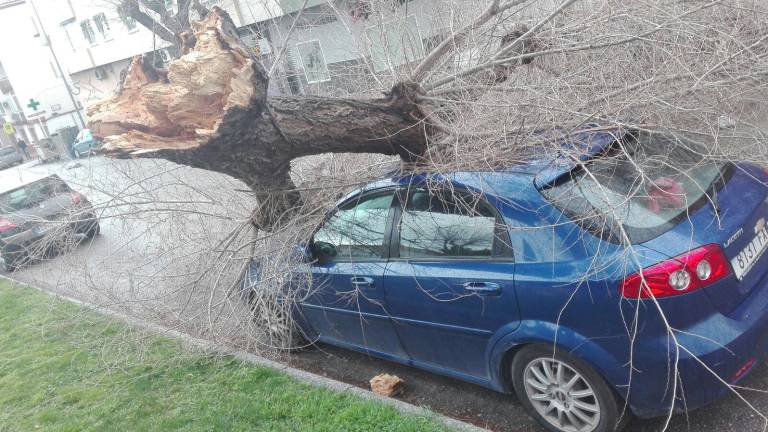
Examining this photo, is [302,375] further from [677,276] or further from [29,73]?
[29,73]

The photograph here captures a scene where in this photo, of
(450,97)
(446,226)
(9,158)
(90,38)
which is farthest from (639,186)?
(9,158)

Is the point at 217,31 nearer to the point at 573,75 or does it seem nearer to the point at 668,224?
the point at 573,75

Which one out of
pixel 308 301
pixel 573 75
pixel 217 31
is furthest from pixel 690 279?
pixel 217 31

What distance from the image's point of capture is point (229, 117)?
3.27 meters

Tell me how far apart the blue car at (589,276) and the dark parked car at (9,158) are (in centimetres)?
4124

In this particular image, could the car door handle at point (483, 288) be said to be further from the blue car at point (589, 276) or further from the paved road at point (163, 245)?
the paved road at point (163, 245)

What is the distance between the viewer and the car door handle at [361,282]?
3422mm

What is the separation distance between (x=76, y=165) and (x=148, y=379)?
8.32 ft

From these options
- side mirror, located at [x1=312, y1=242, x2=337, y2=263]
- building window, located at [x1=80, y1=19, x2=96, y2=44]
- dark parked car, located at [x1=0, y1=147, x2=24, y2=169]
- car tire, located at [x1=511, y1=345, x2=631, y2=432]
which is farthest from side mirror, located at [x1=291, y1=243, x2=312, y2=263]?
dark parked car, located at [x1=0, y1=147, x2=24, y2=169]

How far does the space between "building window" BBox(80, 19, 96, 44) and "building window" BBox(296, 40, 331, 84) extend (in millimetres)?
26291

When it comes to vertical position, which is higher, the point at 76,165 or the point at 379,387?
the point at 76,165

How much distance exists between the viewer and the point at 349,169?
14.4 ft

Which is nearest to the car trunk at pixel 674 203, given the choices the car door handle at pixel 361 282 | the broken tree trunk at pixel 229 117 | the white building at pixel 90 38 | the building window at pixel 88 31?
the broken tree trunk at pixel 229 117

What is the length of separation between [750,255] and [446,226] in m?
1.58
